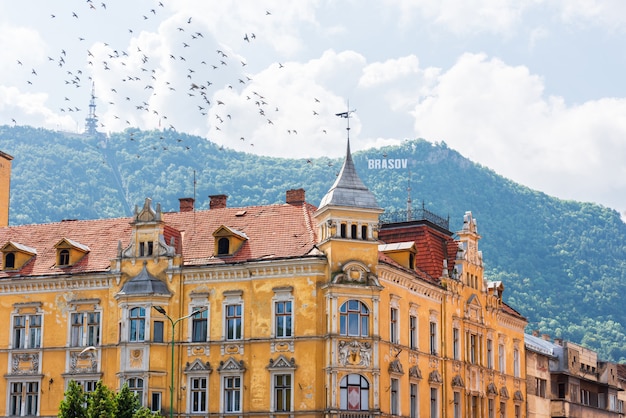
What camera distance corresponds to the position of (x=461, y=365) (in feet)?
289

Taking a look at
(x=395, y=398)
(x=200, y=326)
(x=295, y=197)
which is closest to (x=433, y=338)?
(x=395, y=398)

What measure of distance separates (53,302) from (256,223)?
1340 centimetres

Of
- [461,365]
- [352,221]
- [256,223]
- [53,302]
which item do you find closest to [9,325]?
[53,302]

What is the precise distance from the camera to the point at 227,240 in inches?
3187

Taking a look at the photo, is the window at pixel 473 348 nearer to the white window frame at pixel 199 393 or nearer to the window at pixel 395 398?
the window at pixel 395 398

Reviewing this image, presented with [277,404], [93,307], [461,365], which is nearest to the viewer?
[277,404]

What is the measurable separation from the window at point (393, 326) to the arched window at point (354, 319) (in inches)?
108

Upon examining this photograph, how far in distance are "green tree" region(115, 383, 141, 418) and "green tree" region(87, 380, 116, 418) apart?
25 centimetres

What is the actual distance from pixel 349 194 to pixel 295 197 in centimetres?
759

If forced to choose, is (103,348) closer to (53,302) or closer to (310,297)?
(53,302)

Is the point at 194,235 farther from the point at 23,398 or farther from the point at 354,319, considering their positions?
the point at 23,398

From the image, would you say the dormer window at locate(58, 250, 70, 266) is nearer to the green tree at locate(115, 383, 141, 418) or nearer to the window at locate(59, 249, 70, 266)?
the window at locate(59, 249, 70, 266)

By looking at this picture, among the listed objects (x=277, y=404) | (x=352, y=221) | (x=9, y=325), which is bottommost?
(x=277, y=404)

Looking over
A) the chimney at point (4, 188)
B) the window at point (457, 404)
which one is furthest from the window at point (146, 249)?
the window at point (457, 404)
